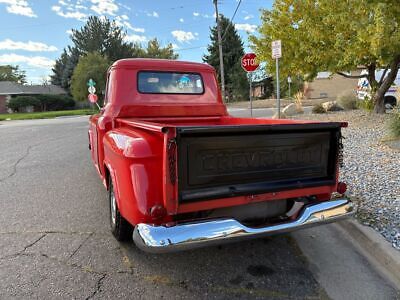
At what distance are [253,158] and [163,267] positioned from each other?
4.48 feet

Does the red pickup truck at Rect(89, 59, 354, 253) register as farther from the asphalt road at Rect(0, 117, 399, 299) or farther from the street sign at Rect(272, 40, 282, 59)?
the street sign at Rect(272, 40, 282, 59)

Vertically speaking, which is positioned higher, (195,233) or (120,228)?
(195,233)

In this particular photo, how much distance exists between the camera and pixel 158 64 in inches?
190

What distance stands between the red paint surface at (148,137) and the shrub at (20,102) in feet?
153

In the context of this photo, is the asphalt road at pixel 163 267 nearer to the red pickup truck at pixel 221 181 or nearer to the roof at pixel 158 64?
the red pickup truck at pixel 221 181

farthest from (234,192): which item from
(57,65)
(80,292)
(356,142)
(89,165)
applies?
(57,65)

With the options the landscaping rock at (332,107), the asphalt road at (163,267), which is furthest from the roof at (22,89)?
the asphalt road at (163,267)

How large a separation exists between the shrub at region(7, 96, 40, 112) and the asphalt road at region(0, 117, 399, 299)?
46319mm

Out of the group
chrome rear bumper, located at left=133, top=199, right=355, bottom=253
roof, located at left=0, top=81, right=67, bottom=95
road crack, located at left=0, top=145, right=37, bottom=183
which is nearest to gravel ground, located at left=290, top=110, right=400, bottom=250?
chrome rear bumper, located at left=133, top=199, right=355, bottom=253

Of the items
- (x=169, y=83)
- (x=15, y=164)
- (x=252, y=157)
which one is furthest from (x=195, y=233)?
(x=15, y=164)

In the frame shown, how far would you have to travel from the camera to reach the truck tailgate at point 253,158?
2.62 m

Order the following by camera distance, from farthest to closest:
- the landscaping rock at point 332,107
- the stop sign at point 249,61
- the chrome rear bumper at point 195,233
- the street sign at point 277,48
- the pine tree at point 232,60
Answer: the pine tree at point 232,60, the landscaping rock at point 332,107, the stop sign at point 249,61, the street sign at point 277,48, the chrome rear bumper at point 195,233

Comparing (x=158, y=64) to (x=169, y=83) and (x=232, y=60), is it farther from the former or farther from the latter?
(x=232, y=60)

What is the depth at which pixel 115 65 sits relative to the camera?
4707 millimetres
